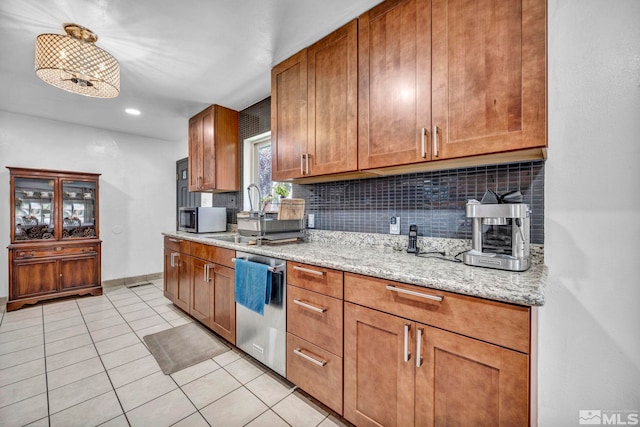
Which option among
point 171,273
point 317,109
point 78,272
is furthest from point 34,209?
point 317,109

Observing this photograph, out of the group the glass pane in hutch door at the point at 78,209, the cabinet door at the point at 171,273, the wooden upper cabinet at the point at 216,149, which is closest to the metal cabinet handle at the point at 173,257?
the cabinet door at the point at 171,273

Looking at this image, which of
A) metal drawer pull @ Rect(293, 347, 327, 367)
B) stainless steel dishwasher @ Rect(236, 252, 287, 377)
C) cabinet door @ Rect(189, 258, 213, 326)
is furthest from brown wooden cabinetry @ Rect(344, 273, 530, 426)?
cabinet door @ Rect(189, 258, 213, 326)

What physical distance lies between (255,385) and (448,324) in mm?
1448

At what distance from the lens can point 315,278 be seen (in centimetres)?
158

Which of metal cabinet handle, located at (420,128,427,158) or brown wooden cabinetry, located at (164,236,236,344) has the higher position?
metal cabinet handle, located at (420,128,427,158)

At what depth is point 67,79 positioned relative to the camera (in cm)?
196

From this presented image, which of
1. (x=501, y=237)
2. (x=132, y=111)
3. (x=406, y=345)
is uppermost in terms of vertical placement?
(x=132, y=111)

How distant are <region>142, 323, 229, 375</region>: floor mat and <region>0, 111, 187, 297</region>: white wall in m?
2.53

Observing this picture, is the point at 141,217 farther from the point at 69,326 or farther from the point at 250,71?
the point at 250,71

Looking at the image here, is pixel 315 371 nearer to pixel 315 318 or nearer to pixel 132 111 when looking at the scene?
pixel 315 318

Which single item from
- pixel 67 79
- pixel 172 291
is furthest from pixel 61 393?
pixel 67 79

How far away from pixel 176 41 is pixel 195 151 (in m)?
1.72

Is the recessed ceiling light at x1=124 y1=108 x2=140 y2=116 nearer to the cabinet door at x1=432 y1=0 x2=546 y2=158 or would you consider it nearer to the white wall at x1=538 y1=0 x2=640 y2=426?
the cabinet door at x1=432 y1=0 x2=546 y2=158

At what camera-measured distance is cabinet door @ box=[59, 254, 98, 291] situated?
3559mm
